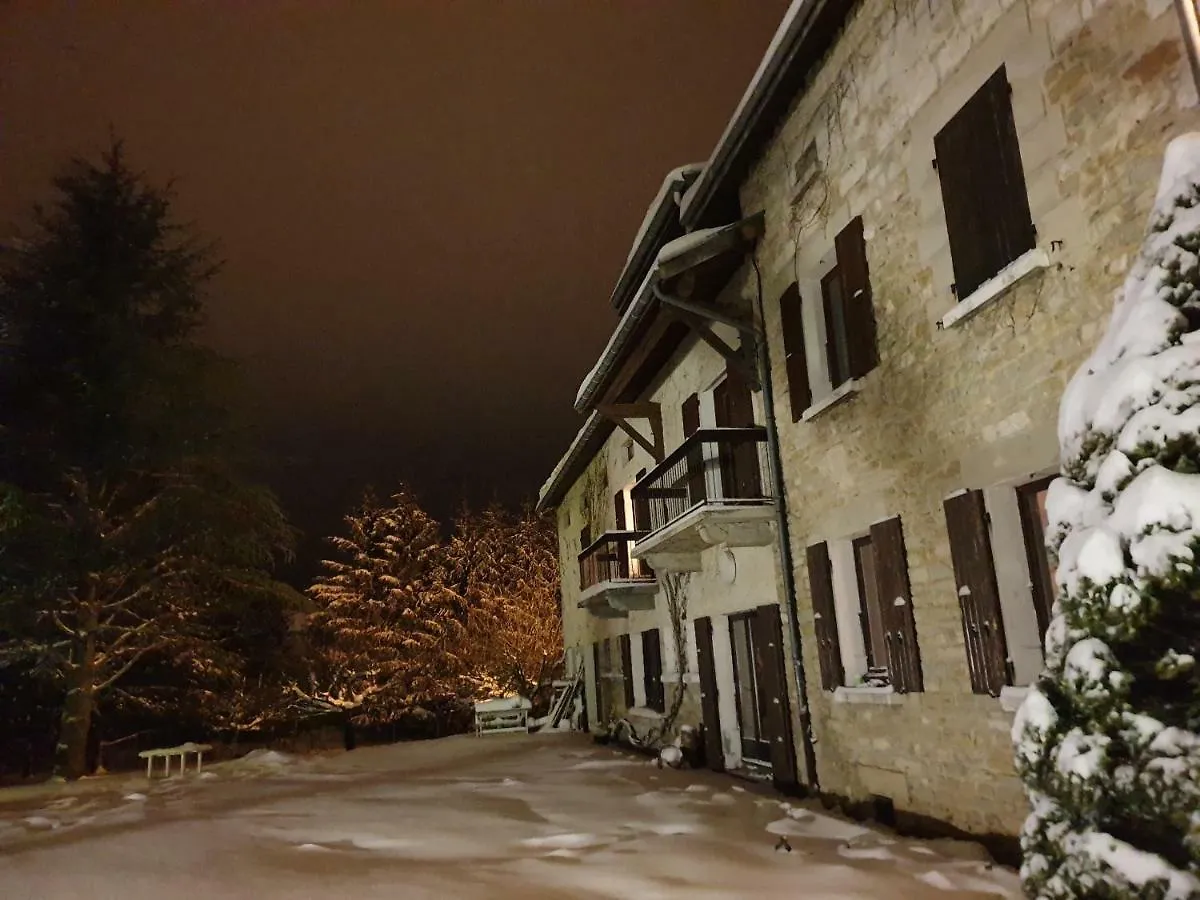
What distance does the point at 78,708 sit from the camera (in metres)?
15.2

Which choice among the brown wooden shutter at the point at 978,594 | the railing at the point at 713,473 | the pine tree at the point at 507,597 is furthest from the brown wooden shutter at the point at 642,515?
the pine tree at the point at 507,597

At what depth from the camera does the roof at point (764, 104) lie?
812cm

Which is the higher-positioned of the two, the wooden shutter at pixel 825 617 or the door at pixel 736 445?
the door at pixel 736 445

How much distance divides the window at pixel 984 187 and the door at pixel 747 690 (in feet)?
18.5

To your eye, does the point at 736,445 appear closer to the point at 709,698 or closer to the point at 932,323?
the point at 709,698

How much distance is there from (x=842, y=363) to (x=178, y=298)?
46.6ft

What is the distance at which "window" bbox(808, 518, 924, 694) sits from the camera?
7.36 metres

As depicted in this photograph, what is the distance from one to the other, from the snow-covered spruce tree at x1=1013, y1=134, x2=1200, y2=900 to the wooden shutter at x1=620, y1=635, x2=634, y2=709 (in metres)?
13.5

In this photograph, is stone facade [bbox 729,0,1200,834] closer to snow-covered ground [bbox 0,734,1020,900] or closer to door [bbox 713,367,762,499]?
snow-covered ground [bbox 0,734,1020,900]

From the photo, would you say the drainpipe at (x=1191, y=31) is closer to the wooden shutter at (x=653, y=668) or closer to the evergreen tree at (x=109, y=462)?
the wooden shutter at (x=653, y=668)

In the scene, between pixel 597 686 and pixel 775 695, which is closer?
pixel 775 695

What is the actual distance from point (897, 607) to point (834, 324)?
123 inches

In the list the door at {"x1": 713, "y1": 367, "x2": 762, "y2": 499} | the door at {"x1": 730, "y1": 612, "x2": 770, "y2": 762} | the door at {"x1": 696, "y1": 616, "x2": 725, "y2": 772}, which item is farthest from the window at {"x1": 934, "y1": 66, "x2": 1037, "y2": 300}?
the door at {"x1": 696, "y1": 616, "x2": 725, "y2": 772}

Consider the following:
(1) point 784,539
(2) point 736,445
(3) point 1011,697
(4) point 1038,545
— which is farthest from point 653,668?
(4) point 1038,545
